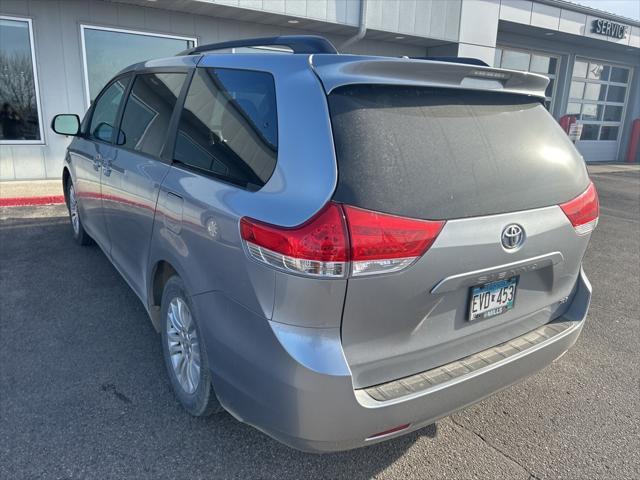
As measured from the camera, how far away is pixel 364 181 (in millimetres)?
1800

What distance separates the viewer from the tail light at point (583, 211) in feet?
7.74

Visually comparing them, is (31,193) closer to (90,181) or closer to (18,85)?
(18,85)

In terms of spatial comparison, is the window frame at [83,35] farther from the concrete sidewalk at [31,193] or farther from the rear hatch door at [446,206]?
the rear hatch door at [446,206]

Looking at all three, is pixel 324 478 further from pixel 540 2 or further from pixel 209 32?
pixel 540 2

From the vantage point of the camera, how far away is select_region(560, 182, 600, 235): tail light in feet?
7.74

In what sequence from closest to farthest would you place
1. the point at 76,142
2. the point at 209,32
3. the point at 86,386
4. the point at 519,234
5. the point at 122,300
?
1. the point at 519,234
2. the point at 86,386
3. the point at 122,300
4. the point at 76,142
5. the point at 209,32

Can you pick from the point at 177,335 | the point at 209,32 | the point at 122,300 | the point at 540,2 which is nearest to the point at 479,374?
the point at 177,335

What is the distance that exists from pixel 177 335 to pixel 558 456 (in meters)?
2.06

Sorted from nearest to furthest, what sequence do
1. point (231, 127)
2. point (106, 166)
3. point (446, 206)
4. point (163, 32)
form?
point (446, 206)
point (231, 127)
point (106, 166)
point (163, 32)

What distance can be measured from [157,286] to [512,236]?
→ 202 cm

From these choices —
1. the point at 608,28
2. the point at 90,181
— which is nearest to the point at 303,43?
the point at 90,181

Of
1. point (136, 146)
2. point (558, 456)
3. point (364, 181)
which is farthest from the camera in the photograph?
point (136, 146)

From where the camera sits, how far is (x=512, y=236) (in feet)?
6.81

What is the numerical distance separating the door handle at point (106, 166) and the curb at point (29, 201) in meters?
4.46
